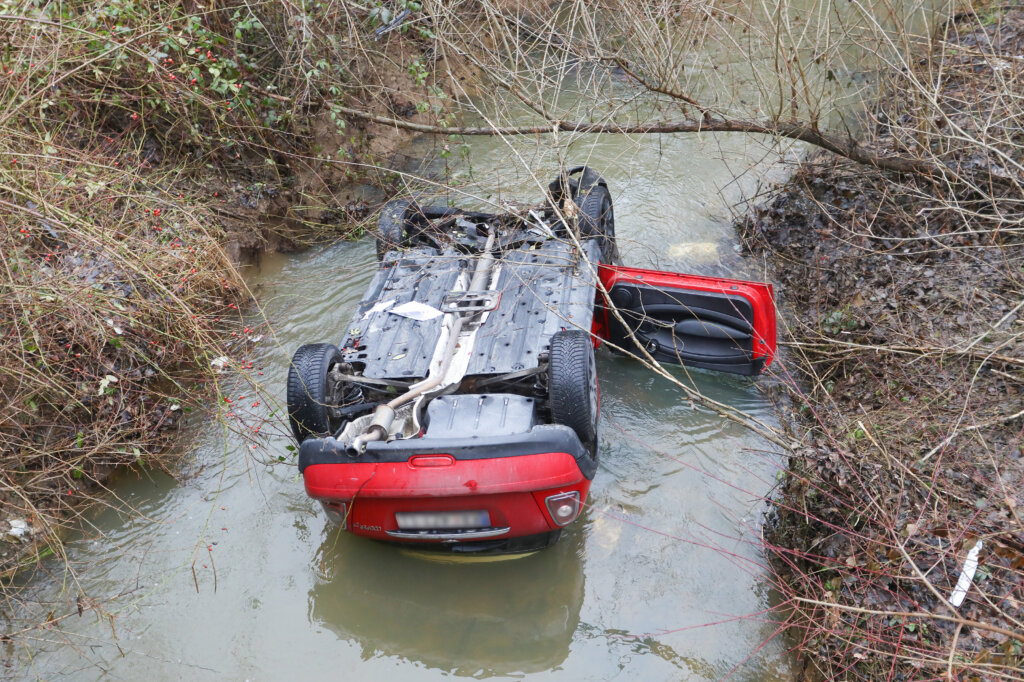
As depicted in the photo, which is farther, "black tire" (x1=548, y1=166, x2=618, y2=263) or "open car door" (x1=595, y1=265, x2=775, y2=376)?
"black tire" (x1=548, y1=166, x2=618, y2=263)

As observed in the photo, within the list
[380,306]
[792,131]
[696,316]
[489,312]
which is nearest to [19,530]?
[380,306]

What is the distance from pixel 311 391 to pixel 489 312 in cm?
140

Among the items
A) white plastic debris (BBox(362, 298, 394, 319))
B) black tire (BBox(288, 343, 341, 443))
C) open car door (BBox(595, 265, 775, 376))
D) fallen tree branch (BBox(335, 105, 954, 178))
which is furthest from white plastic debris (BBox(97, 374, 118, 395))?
open car door (BBox(595, 265, 775, 376))

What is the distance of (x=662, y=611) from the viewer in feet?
14.0

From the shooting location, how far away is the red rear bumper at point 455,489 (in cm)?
371

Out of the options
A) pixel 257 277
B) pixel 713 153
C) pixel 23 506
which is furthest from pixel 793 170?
pixel 23 506

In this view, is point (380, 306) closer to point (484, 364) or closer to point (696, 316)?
point (484, 364)

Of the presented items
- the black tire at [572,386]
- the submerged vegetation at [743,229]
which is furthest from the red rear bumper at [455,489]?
the submerged vegetation at [743,229]

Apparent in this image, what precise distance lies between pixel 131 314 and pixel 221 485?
4.60 feet

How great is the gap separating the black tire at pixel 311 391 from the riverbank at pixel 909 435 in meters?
2.79

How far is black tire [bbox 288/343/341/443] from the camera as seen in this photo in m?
4.19

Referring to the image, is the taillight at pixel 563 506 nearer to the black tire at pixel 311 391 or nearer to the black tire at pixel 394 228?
the black tire at pixel 311 391

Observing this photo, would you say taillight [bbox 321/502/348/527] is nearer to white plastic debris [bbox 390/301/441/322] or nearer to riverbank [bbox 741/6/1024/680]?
white plastic debris [bbox 390/301/441/322]

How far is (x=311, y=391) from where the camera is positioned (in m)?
4.19
